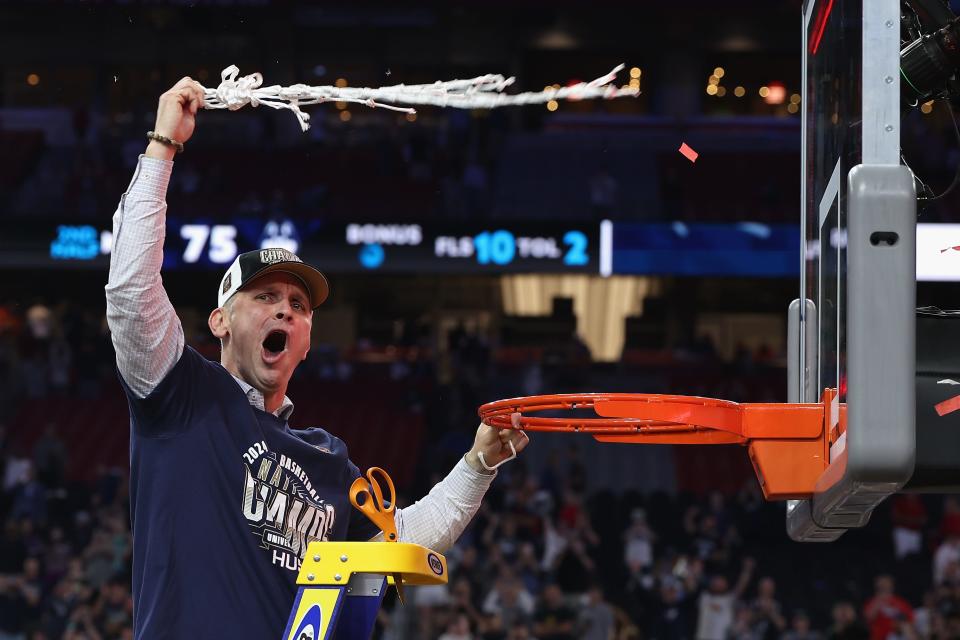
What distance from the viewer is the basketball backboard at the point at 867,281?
3033 millimetres

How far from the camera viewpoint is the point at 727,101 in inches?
1041

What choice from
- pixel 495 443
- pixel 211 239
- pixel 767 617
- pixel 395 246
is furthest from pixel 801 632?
pixel 495 443

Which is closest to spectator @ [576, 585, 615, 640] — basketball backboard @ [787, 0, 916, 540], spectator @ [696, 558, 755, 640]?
spectator @ [696, 558, 755, 640]

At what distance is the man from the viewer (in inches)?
133

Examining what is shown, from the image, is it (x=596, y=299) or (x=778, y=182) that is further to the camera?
(x=596, y=299)

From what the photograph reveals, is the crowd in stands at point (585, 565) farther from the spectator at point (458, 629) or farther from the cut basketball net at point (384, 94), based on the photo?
the cut basketball net at point (384, 94)

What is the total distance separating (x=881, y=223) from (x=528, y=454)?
1573 cm

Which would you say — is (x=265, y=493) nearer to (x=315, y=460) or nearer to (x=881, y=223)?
(x=315, y=460)

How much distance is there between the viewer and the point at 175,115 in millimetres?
3379

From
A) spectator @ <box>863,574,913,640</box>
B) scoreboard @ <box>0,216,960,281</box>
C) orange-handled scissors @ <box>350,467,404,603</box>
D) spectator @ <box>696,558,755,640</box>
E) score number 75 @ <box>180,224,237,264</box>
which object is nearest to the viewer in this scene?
orange-handled scissors @ <box>350,467,404,603</box>

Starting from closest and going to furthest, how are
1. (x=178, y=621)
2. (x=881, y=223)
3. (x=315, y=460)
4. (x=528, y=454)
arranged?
(x=881, y=223) < (x=178, y=621) < (x=315, y=460) < (x=528, y=454)

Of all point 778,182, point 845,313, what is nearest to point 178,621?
point 845,313

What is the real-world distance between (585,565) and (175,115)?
1091 cm

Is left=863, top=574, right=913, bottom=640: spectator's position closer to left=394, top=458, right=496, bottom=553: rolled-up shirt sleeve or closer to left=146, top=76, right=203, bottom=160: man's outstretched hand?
left=394, top=458, right=496, bottom=553: rolled-up shirt sleeve
